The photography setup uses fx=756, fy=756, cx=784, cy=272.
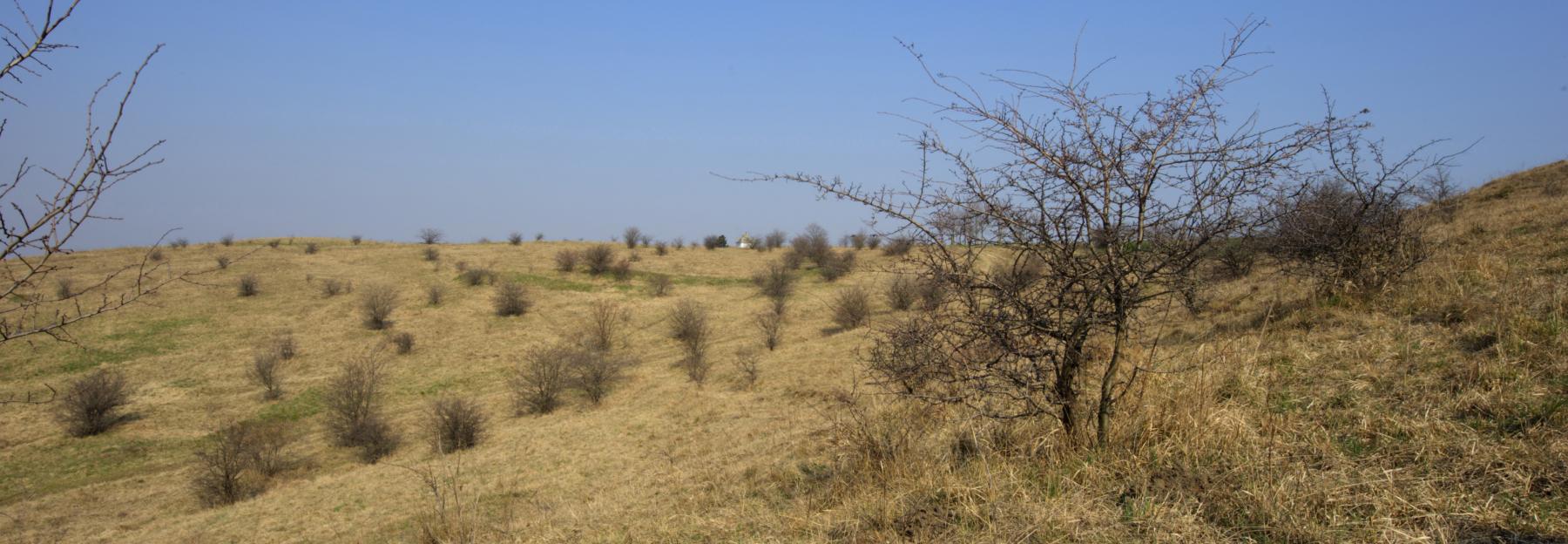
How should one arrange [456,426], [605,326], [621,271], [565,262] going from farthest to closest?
[565,262] → [621,271] → [605,326] → [456,426]

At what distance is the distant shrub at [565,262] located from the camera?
4241 centimetres

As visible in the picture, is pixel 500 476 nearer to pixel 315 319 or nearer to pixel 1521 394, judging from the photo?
pixel 1521 394

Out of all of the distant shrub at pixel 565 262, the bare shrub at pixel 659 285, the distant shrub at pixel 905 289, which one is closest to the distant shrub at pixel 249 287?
the distant shrub at pixel 565 262

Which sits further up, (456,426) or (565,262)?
(565,262)

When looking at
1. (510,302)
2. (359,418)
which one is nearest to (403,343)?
(510,302)

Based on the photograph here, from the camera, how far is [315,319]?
103 ft

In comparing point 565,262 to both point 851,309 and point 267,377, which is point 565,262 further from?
point 851,309

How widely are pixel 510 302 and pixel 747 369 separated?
1734cm

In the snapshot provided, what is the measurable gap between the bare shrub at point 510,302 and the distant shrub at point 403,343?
194 inches

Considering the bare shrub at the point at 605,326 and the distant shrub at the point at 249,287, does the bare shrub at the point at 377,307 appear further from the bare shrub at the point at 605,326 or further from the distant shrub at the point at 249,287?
the bare shrub at the point at 605,326

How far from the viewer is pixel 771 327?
25891 millimetres

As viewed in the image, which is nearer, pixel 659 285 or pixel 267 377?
pixel 267 377

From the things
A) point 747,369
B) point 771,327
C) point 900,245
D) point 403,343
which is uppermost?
point 900,245

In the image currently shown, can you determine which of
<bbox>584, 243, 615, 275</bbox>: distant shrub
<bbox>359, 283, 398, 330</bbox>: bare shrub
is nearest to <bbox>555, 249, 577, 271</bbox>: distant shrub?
<bbox>584, 243, 615, 275</bbox>: distant shrub
